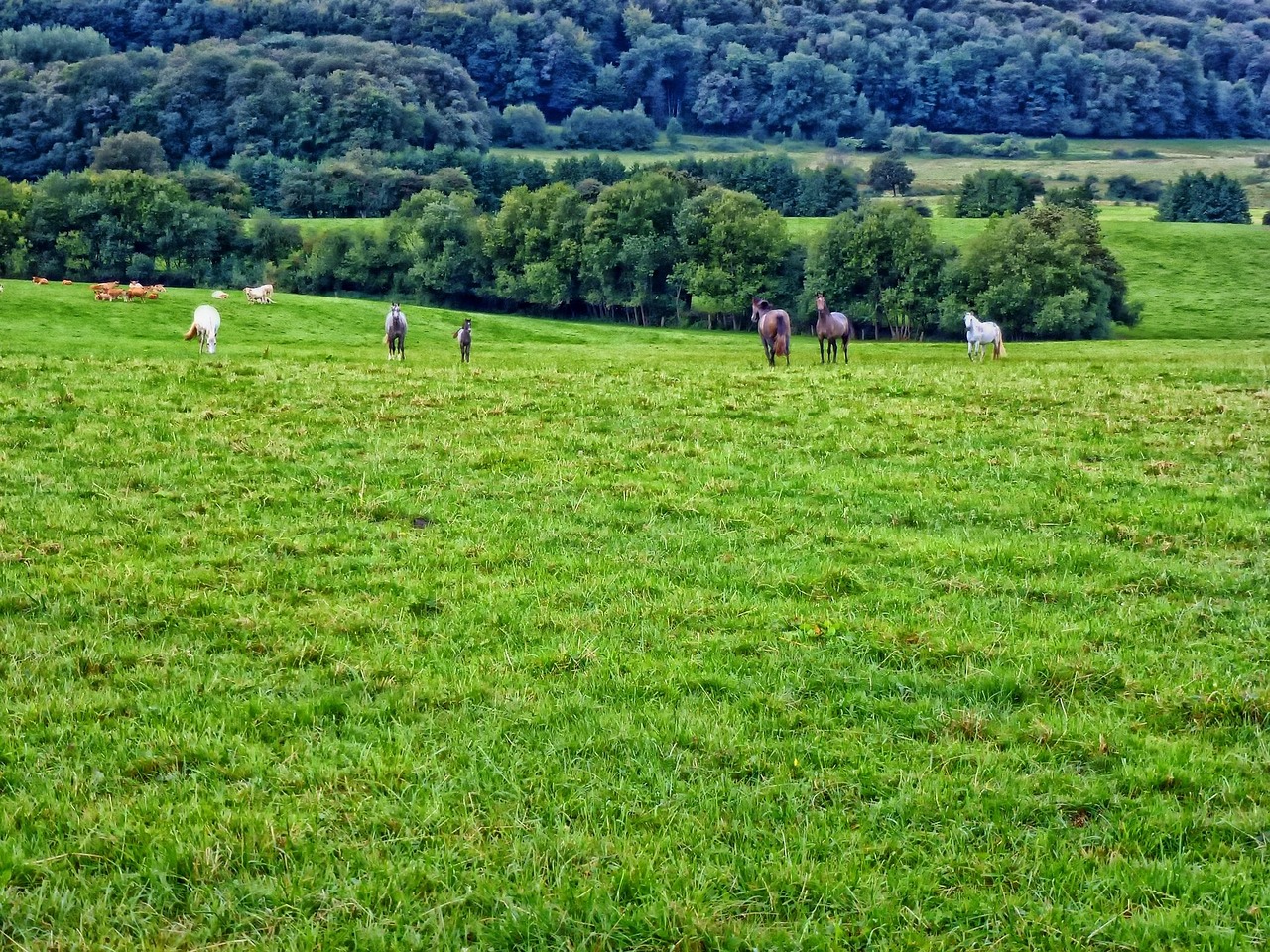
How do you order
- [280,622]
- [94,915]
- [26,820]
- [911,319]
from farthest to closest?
[911,319]
[280,622]
[26,820]
[94,915]

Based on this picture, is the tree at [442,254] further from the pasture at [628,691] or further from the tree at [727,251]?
the pasture at [628,691]

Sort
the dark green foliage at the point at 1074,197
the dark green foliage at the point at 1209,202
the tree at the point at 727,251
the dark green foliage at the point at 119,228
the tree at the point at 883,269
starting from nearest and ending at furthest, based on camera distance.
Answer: the tree at the point at 883,269
the tree at the point at 727,251
the dark green foliage at the point at 119,228
the dark green foliage at the point at 1074,197
the dark green foliage at the point at 1209,202

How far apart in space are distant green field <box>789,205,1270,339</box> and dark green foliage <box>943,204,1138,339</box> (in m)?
5.27

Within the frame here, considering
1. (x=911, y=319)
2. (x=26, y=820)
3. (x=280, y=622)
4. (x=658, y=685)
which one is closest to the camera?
(x=26, y=820)

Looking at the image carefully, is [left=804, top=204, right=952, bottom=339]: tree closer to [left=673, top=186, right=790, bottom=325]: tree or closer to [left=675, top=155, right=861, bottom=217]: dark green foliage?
[left=673, top=186, right=790, bottom=325]: tree

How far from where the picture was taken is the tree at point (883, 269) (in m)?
91.9

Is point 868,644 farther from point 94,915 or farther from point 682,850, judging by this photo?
point 94,915

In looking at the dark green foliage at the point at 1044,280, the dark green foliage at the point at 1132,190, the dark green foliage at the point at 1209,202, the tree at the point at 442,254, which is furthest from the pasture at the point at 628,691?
the dark green foliage at the point at 1132,190

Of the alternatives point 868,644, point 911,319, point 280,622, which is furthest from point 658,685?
point 911,319

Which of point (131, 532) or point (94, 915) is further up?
point (131, 532)

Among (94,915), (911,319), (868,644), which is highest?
(911,319)

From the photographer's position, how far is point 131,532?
→ 476 inches

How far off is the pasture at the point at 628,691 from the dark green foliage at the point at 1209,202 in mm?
129745

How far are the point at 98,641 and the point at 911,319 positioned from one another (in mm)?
90575
